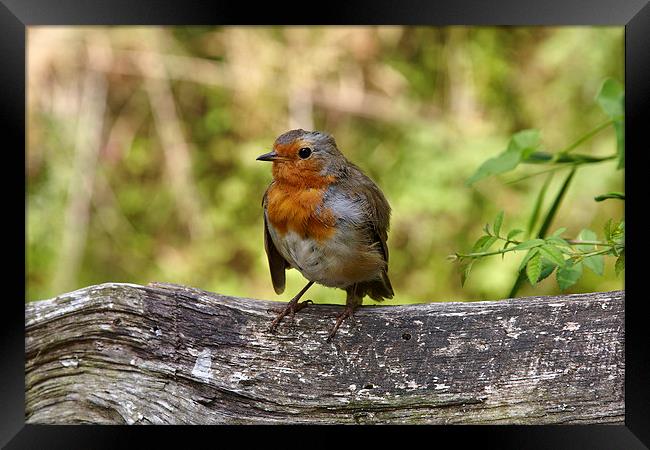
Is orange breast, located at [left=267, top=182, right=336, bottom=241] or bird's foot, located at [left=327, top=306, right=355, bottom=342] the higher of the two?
orange breast, located at [left=267, top=182, right=336, bottom=241]

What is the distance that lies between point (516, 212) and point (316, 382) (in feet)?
7.20

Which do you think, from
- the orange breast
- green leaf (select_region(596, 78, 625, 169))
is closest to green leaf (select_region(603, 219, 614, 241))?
green leaf (select_region(596, 78, 625, 169))

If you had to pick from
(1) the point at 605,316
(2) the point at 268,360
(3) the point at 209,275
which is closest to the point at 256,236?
(3) the point at 209,275

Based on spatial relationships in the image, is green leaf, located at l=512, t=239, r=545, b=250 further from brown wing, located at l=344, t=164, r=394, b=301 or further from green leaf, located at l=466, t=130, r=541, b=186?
brown wing, located at l=344, t=164, r=394, b=301

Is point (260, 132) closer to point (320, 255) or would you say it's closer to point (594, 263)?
point (320, 255)

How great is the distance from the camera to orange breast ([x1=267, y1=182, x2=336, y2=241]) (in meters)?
2.32

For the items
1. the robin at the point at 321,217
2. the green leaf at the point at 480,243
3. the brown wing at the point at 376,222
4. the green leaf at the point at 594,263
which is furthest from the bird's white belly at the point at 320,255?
the green leaf at the point at 594,263

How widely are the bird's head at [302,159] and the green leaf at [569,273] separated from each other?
2.32ft

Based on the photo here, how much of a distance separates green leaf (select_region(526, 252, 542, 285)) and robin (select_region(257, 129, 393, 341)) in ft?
1.58

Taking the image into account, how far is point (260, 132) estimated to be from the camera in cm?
429

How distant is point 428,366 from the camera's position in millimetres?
2229

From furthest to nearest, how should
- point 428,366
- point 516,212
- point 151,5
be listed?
point 516,212, point 428,366, point 151,5

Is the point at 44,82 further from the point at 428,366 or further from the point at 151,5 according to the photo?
the point at 428,366

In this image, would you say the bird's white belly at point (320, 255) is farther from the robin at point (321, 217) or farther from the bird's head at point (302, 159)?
the bird's head at point (302, 159)
